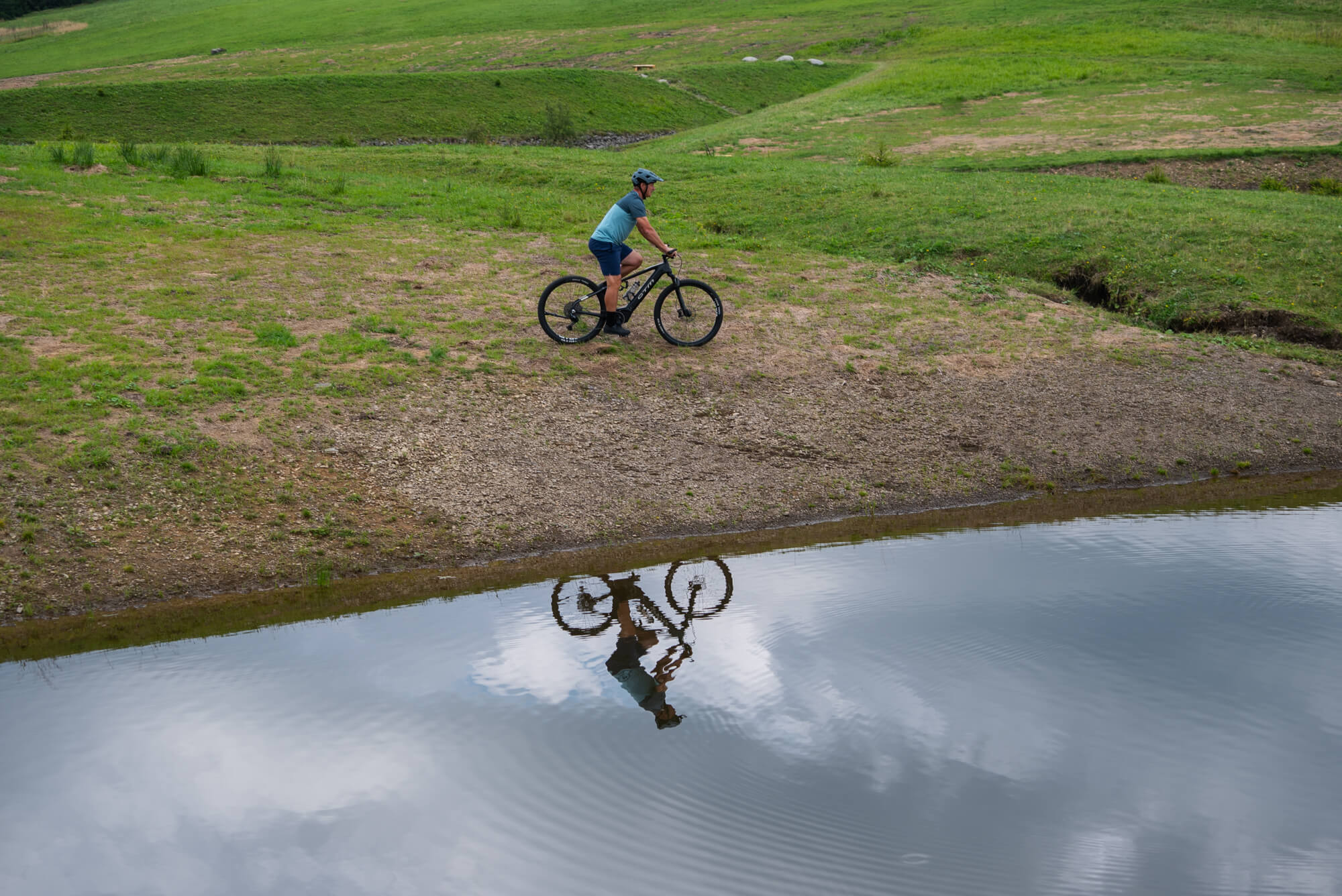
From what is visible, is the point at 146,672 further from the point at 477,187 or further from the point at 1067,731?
the point at 477,187

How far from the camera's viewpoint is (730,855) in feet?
18.9

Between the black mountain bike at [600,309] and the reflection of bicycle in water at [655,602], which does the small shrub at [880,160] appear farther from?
the reflection of bicycle in water at [655,602]

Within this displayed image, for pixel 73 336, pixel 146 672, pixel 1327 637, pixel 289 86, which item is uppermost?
pixel 289 86

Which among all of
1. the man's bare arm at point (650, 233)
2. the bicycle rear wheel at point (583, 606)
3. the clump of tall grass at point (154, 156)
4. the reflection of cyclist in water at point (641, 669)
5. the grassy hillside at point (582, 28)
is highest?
the grassy hillside at point (582, 28)

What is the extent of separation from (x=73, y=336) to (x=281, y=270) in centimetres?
407

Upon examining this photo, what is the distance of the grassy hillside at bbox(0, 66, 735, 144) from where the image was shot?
46.6m

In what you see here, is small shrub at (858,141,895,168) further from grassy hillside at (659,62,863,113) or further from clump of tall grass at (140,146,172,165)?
grassy hillside at (659,62,863,113)

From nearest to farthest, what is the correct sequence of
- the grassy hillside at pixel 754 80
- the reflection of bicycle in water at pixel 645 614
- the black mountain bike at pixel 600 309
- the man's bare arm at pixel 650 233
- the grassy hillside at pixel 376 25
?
the reflection of bicycle in water at pixel 645 614
the man's bare arm at pixel 650 233
the black mountain bike at pixel 600 309
the grassy hillside at pixel 754 80
the grassy hillside at pixel 376 25

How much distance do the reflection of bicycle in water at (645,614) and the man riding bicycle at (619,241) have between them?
202 inches

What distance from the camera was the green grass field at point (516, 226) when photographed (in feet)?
41.9

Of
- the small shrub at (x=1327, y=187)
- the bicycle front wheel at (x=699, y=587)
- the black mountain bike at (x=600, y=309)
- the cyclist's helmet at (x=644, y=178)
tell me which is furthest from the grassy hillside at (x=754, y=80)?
the bicycle front wheel at (x=699, y=587)

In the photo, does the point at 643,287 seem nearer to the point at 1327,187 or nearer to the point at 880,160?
the point at 880,160

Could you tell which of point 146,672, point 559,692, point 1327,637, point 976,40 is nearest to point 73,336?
point 146,672

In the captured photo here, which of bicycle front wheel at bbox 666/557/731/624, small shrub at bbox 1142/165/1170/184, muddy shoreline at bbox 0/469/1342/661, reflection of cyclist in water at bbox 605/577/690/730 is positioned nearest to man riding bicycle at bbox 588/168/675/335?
muddy shoreline at bbox 0/469/1342/661
